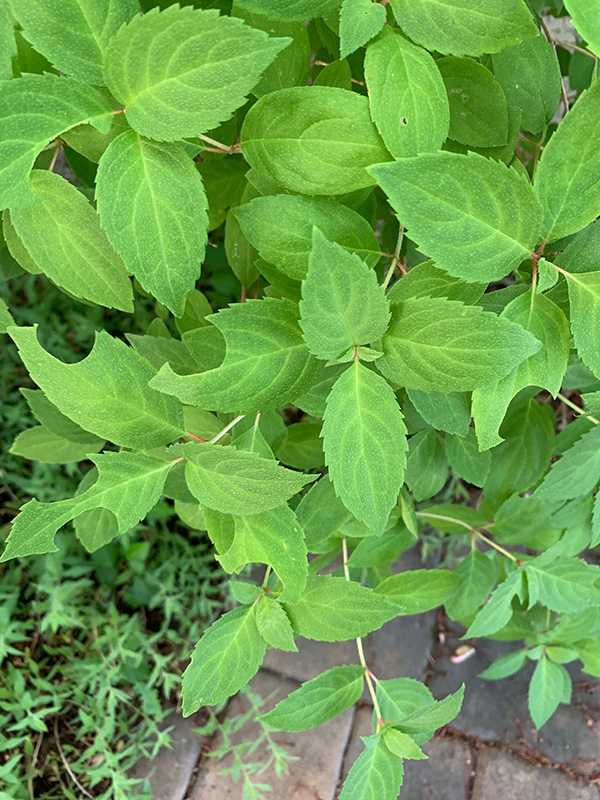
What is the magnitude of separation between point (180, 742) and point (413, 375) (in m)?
1.24

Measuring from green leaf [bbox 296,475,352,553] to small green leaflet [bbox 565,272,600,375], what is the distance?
303 millimetres

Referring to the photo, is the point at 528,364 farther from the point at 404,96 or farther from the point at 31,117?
the point at 31,117

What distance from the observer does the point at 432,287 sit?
528 mm

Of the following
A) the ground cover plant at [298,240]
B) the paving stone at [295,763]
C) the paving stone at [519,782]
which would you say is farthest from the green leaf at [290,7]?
the paving stone at [519,782]

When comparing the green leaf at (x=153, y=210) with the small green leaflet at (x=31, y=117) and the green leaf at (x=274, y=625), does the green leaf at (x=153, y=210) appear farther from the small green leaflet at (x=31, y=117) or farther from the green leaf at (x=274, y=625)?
the green leaf at (x=274, y=625)

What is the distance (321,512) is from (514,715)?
1086mm

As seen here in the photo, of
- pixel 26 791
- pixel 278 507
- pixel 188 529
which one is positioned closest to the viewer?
pixel 278 507

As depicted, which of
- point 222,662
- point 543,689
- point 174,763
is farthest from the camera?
point 174,763

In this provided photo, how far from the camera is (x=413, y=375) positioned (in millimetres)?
509

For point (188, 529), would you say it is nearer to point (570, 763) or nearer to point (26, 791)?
point (26, 791)

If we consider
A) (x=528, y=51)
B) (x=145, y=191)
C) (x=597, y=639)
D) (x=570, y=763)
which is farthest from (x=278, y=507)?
(x=570, y=763)

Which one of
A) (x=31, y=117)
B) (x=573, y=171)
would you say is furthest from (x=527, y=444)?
(x=31, y=117)

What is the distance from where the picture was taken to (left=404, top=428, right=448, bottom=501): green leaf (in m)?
0.82

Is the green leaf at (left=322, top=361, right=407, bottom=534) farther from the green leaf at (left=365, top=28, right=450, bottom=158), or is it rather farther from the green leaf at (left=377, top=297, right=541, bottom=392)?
the green leaf at (left=365, top=28, right=450, bottom=158)
